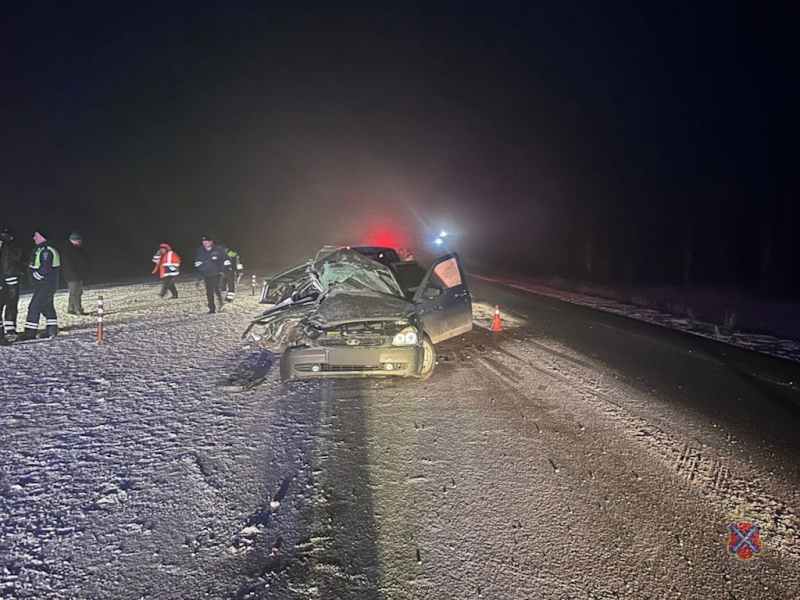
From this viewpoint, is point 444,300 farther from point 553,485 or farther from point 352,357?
point 553,485

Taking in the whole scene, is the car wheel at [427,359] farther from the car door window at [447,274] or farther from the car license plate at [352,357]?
the car door window at [447,274]

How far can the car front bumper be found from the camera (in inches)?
212

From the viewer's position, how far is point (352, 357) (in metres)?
5.38

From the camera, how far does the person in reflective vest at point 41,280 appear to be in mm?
8016

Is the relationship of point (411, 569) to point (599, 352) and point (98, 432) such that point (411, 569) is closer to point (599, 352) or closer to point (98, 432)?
point (98, 432)

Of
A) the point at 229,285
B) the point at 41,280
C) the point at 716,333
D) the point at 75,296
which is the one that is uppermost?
the point at 41,280

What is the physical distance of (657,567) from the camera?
2623 mm

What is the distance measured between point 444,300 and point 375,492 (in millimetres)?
4266

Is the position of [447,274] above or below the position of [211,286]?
above

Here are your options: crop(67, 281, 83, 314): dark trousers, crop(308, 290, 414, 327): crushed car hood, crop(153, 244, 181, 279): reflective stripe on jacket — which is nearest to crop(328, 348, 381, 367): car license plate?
→ crop(308, 290, 414, 327): crushed car hood

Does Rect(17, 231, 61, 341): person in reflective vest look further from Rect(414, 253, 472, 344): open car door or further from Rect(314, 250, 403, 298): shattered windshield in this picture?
Rect(414, 253, 472, 344): open car door

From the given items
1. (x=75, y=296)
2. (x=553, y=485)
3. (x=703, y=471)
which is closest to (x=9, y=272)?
(x=75, y=296)

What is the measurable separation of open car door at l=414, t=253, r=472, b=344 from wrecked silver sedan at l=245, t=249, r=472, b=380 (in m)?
0.02

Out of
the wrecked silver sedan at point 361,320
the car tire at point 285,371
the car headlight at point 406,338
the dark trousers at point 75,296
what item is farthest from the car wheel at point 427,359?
the dark trousers at point 75,296
